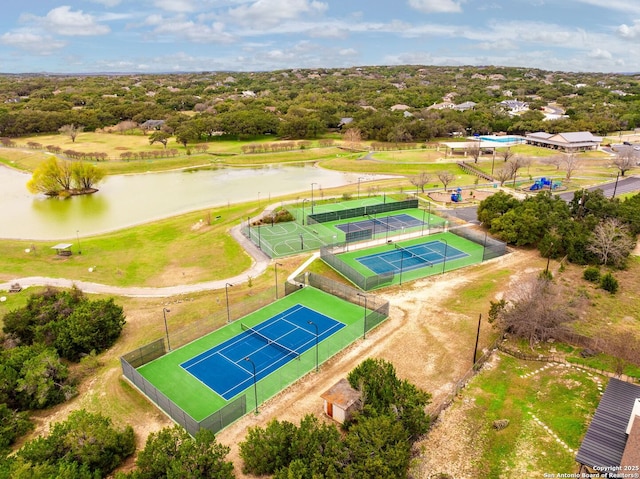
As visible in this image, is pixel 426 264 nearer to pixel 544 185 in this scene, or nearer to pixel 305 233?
pixel 305 233

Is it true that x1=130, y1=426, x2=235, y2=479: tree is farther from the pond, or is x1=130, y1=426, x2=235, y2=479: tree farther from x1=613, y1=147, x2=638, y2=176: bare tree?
x1=613, y1=147, x2=638, y2=176: bare tree

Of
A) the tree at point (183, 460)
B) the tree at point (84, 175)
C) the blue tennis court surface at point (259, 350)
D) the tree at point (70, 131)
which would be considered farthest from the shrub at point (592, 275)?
the tree at point (70, 131)

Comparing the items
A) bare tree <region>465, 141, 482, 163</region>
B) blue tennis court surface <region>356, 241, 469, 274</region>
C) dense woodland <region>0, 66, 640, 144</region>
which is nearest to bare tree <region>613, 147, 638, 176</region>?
bare tree <region>465, 141, 482, 163</region>

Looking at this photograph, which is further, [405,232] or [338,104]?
[338,104]

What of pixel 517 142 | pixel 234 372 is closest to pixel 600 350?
pixel 234 372

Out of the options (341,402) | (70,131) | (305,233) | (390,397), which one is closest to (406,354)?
(390,397)

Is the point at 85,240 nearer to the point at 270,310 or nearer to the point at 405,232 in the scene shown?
the point at 270,310
